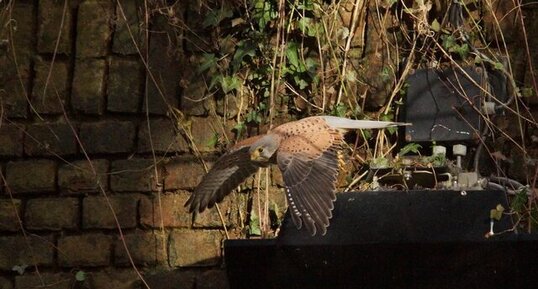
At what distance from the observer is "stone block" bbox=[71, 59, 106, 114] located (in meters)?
5.37

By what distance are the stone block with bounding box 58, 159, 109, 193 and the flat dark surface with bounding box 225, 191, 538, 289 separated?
1.60m

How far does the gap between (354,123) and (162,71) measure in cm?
98

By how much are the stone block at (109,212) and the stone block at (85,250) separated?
52 mm

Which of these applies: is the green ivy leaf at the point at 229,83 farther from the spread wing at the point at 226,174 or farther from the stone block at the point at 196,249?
the spread wing at the point at 226,174

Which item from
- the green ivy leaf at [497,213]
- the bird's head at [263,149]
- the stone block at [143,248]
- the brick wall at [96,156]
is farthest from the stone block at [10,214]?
the green ivy leaf at [497,213]

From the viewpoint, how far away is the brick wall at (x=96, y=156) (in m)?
5.25

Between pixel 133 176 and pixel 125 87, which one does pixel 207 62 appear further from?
pixel 133 176

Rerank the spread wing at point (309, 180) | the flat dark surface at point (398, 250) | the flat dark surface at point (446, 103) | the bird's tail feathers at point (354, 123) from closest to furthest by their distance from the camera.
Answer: the flat dark surface at point (398, 250) < the spread wing at point (309, 180) < the bird's tail feathers at point (354, 123) < the flat dark surface at point (446, 103)

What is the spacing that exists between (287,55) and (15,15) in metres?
1.22

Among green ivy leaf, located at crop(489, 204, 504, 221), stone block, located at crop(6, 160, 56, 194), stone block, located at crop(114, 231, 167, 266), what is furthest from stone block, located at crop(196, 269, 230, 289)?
green ivy leaf, located at crop(489, 204, 504, 221)

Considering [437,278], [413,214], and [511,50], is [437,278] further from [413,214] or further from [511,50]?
[511,50]

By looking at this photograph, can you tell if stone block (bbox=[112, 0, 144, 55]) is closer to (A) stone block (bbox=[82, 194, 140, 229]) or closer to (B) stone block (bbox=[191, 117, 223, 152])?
(B) stone block (bbox=[191, 117, 223, 152])

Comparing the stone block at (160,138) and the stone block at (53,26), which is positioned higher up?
the stone block at (53,26)

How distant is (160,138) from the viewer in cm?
534
